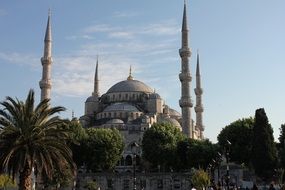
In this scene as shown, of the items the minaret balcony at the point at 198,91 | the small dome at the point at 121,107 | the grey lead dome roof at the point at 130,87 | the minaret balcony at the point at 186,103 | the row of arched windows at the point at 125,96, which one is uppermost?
the grey lead dome roof at the point at 130,87

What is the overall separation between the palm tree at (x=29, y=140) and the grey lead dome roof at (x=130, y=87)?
228 ft

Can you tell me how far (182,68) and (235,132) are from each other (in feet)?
51.8

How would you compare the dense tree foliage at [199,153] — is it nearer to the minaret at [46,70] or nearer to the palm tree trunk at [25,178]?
the minaret at [46,70]

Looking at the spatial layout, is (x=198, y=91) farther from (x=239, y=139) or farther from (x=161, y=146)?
(x=239, y=139)

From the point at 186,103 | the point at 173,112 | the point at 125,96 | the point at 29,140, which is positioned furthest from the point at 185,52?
the point at 29,140

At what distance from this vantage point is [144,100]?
9044 cm

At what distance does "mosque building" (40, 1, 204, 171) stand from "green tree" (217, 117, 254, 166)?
11.0m

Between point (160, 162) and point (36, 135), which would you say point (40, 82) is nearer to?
point (160, 162)

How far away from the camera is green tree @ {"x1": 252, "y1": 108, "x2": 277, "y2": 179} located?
44750 millimetres

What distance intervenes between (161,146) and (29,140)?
36027 millimetres

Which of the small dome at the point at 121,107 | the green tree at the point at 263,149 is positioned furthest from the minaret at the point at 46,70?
the green tree at the point at 263,149

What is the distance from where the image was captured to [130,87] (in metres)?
92.5

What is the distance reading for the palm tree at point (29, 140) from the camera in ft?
68.4

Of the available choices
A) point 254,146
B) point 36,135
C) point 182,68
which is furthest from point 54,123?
point 182,68
